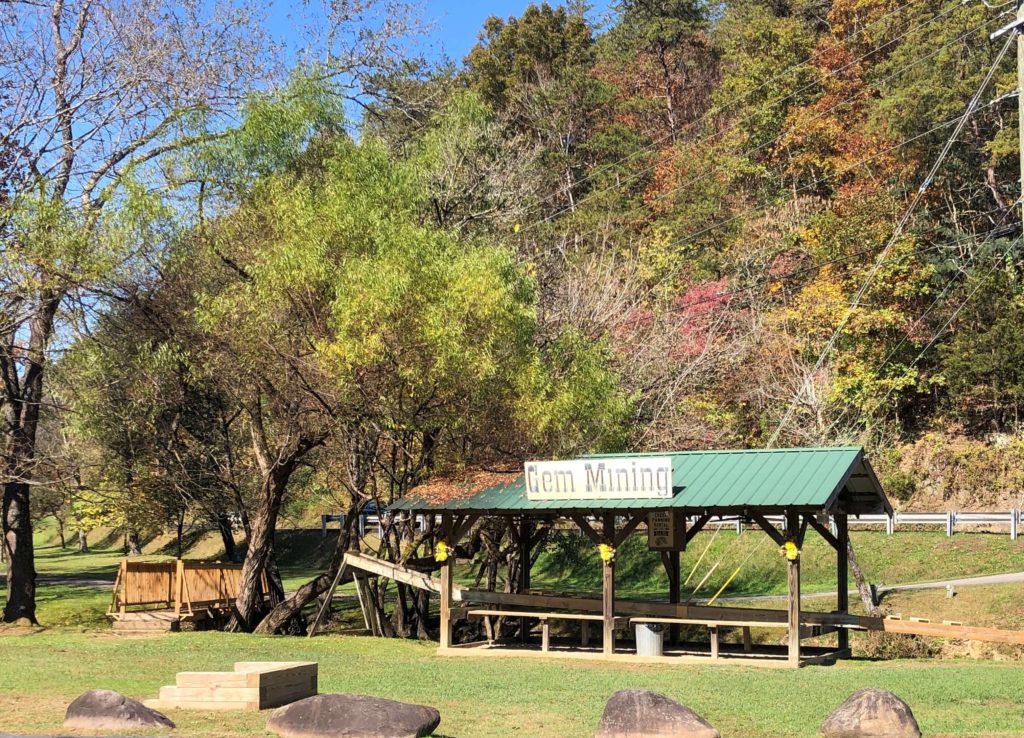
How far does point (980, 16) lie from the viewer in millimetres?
38250

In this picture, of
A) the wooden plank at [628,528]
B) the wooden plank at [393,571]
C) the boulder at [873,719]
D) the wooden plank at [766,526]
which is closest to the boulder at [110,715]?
the boulder at [873,719]

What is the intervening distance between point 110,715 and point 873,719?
7070 mm

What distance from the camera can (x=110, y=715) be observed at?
1072 cm

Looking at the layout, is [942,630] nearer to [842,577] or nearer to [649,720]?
[842,577]

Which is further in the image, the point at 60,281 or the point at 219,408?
the point at 219,408

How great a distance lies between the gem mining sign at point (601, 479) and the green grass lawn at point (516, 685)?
9.07 ft

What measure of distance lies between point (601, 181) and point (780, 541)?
35755 millimetres

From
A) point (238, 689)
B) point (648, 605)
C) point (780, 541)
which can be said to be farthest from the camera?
point (648, 605)

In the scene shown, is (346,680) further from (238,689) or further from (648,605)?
(648,605)

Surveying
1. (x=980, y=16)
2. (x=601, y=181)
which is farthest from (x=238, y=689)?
(x=601, y=181)

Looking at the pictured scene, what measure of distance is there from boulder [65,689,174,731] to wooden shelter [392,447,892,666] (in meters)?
9.42

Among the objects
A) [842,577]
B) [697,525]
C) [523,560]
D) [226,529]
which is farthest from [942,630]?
[226,529]

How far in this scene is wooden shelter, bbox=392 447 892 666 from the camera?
17859 mm

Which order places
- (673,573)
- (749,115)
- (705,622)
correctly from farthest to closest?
1. (749,115)
2. (673,573)
3. (705,622)
